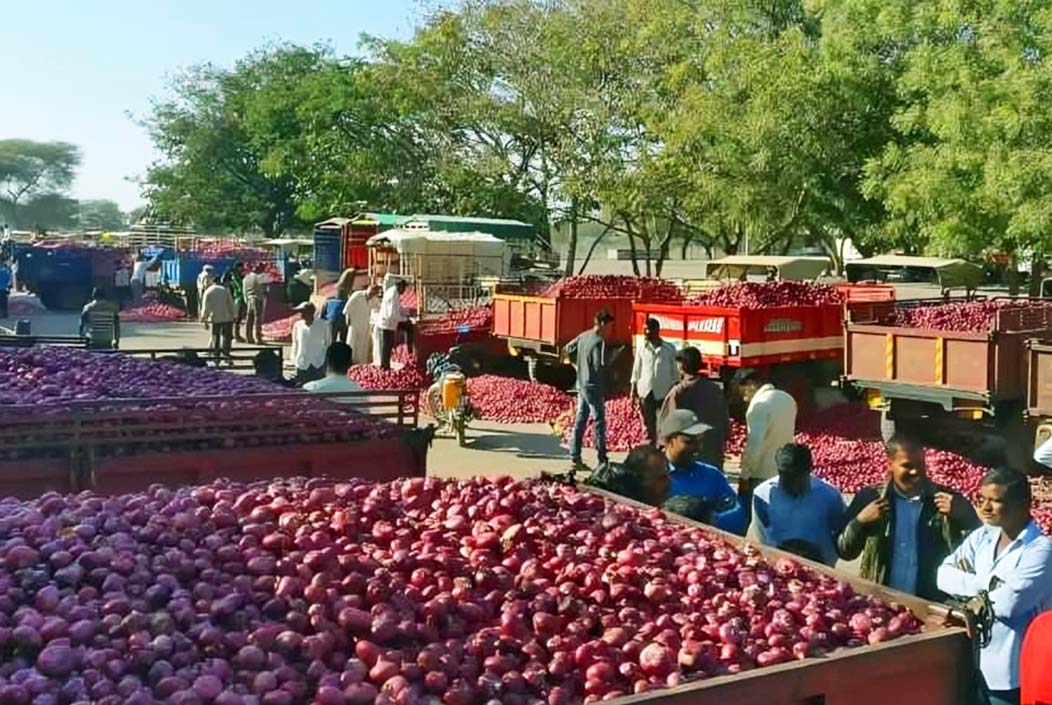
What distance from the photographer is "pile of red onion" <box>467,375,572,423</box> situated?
54.7 ft

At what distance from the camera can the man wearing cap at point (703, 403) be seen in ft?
30.3

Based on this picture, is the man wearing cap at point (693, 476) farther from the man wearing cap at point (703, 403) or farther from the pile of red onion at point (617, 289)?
the pile of red onion at point (617, 289)

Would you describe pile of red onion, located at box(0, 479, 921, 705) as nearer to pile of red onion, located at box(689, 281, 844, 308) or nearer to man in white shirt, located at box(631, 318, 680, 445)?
man in white shirt, located at box(631, 318, 680, 445)

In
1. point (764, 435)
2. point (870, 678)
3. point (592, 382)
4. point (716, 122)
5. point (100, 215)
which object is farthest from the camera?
point (100, 215)

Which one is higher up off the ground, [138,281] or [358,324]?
[138,281]

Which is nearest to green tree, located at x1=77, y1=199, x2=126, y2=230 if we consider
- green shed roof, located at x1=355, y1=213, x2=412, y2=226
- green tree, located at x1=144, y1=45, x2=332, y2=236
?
green tree, located at x1=144, y1=45, x2=332, y2=236

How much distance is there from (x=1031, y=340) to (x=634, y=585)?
8372 millimetres

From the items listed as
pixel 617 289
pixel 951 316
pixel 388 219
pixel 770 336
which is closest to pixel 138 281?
pixel 388 219

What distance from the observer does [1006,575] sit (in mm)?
4566

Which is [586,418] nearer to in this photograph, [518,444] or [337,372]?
[518,444]

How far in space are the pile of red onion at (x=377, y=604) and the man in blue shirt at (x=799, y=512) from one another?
3.29 feet

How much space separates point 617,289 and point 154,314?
68.8ft

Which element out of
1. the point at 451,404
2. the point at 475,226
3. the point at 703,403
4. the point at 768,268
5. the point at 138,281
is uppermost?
the point at 475,226

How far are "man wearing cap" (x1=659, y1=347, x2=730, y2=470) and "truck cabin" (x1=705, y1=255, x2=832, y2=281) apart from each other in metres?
14.8
